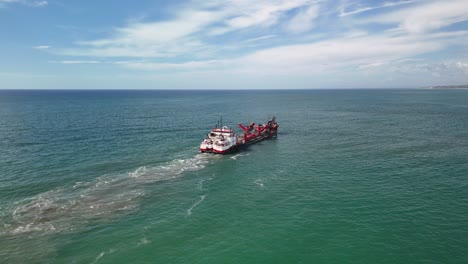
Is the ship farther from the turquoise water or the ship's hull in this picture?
the turquoise water

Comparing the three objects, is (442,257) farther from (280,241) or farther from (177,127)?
(177,127)

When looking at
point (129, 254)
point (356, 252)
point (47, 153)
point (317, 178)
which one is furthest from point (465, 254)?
point (47, 153)

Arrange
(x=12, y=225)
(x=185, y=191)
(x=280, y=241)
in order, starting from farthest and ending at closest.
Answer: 1. (x=185, y=191)
2. (x=12, y=225)
3. (x=280, y=241)

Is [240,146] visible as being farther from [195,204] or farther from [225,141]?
[195,204]

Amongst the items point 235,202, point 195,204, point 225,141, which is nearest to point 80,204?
point 195,204

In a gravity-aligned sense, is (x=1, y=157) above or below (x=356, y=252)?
above

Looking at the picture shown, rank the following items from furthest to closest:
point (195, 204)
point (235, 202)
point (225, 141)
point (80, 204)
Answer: point (225, 141) < point (235, 202) < point (195, 204) < point (80, 204)

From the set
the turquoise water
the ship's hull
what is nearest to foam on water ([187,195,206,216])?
the turquoise water

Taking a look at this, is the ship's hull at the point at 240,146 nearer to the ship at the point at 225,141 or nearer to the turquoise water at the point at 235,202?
the ship at the point at 225,141
